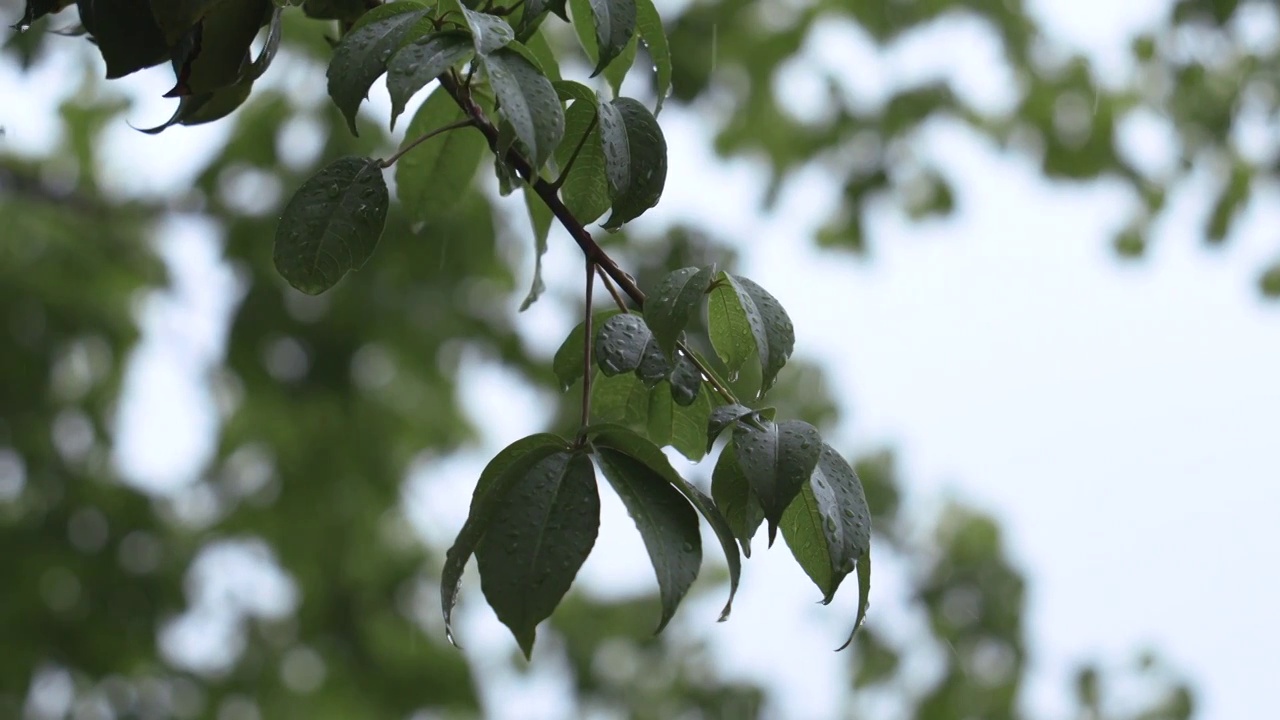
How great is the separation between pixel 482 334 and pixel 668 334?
2966mm

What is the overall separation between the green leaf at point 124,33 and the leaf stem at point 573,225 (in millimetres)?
189

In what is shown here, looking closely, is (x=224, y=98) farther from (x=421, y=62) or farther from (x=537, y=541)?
(x=537, y=541)

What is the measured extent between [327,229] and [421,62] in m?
0.14

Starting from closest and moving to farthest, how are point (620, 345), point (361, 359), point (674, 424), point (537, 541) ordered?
point (537, 541) < point (620, 345) < point (674, 424) < point (361, 359)

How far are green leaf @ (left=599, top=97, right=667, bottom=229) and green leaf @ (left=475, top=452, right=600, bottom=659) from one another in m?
0.15

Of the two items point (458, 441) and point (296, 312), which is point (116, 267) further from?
point (458, 441)

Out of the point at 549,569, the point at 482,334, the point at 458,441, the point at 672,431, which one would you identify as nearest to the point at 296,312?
the point at 482,334

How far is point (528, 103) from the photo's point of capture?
0.69 meters

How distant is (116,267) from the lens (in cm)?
379

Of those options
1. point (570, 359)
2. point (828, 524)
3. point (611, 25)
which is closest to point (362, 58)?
point (611, 25)

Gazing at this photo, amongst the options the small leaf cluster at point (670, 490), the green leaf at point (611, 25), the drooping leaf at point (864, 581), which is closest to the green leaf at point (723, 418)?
the small leaf cluster at point (670, 490)

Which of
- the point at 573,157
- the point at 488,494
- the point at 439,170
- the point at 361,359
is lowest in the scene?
the point at 361,359

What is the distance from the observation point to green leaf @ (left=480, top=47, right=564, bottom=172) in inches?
26.6

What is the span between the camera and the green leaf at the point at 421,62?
650mm
